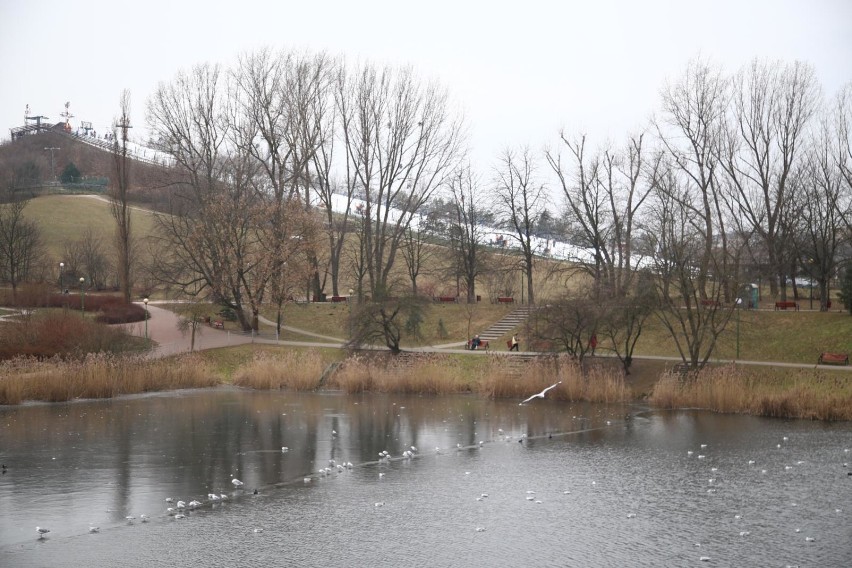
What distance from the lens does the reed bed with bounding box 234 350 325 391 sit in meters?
38.1

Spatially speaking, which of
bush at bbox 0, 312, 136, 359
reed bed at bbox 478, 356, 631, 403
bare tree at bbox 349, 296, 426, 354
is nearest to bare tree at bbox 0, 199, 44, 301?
bush at bbox 0, 312, 136, 359

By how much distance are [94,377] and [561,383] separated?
18133mm

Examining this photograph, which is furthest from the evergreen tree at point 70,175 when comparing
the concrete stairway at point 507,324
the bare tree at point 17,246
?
the concrete stairway at point 507,324

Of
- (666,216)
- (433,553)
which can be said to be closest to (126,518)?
(433,553)

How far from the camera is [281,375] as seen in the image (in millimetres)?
38406

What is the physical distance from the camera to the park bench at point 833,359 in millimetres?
37062

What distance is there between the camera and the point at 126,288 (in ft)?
200

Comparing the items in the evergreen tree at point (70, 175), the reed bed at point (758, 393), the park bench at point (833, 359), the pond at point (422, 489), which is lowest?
the pond at point (422, 489)

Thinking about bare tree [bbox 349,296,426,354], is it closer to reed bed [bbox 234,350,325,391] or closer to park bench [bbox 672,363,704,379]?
reed bed [bbox 234,350,325,391]

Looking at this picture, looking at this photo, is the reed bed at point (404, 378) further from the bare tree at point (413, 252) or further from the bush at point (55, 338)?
the bare tree at point (413, 252)

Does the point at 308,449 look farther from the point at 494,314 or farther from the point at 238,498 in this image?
the point at 494,314

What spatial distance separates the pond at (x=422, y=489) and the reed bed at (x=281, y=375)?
6.92 metres

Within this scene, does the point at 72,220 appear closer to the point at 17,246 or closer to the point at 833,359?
the point at 17,246

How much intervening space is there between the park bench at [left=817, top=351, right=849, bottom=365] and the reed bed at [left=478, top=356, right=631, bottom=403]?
8939 millimetres
